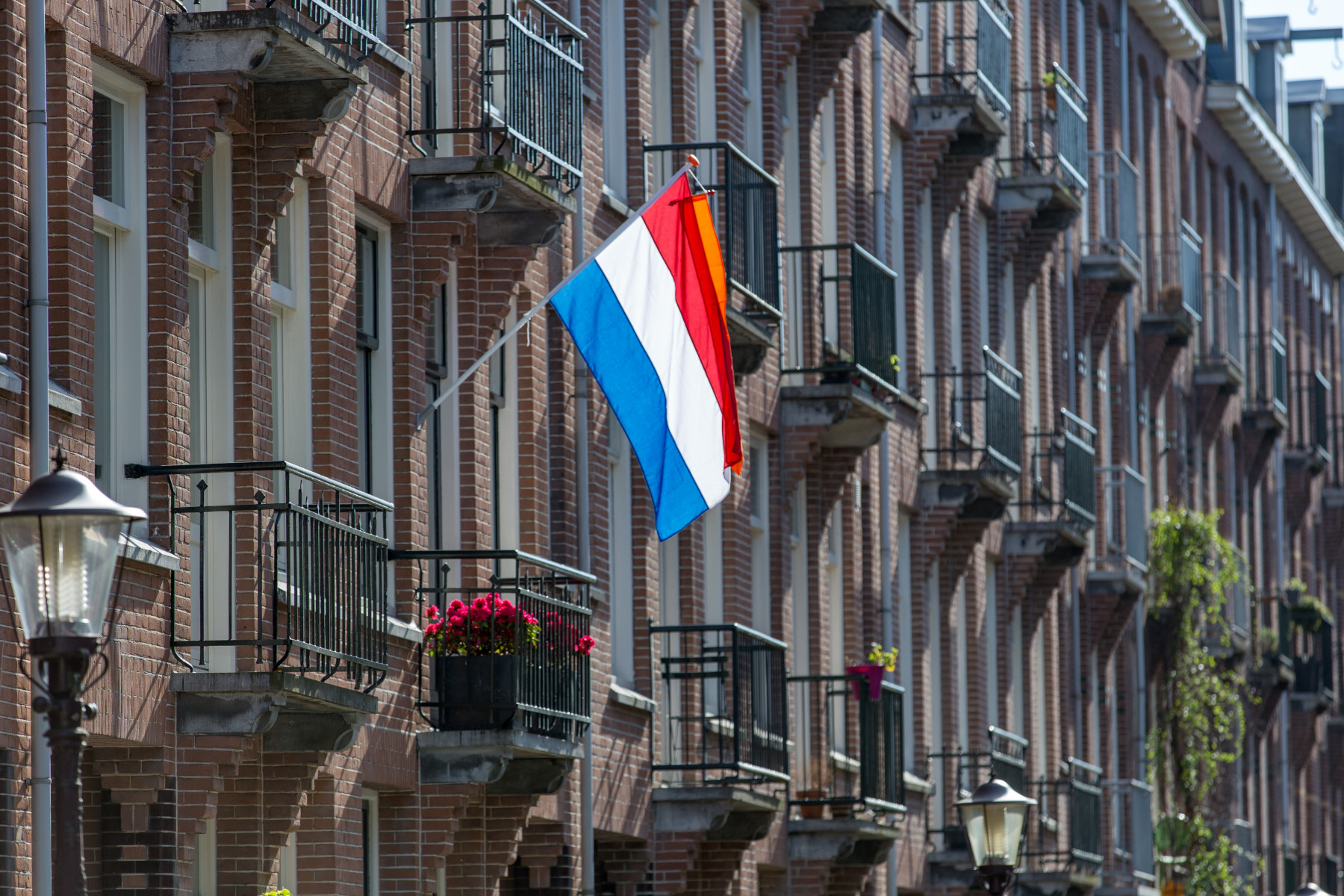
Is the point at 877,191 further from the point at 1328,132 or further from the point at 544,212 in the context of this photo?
the point at 1328,132

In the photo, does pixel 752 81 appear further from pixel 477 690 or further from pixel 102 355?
pixel 102 355

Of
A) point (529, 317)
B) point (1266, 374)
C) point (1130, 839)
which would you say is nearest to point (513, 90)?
point (529, 317)

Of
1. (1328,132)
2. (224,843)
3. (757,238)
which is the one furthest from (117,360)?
(1328,132)

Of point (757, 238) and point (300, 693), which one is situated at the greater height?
point (757, 238)

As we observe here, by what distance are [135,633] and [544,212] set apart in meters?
5.75

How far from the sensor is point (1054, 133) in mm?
38031

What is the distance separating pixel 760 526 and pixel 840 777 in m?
3.22

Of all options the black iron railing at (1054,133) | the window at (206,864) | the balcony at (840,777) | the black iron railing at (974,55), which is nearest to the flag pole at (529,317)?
the window at (206,864)

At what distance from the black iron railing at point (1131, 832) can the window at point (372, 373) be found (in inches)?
890

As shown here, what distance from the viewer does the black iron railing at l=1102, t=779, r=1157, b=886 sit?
1580 inches

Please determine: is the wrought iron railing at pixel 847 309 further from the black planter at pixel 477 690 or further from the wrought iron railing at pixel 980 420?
the black planter at pixel 477 690

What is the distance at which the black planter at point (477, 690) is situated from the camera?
18.5 m

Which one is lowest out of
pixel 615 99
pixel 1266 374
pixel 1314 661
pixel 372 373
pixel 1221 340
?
pixel 1314 661

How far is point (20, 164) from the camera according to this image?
14.4m
